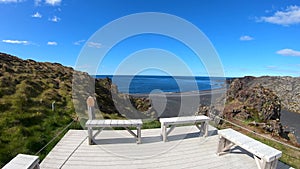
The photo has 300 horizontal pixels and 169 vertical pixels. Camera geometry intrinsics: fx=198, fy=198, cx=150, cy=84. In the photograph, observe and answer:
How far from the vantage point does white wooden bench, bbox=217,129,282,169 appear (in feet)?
12.5

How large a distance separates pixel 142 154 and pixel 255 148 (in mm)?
2482

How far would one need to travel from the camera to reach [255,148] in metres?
4.06

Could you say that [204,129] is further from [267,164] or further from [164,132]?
[267,164]

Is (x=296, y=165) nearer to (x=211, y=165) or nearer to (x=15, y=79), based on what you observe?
(x=211, y=165)

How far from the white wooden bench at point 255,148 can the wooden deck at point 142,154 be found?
0.31 meters

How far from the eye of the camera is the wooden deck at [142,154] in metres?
4.29

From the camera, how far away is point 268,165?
3814mm

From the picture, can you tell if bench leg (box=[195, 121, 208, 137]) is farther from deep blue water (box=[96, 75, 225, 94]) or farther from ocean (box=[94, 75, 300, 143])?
deep blue water (box=[96, 75, 225, 94])

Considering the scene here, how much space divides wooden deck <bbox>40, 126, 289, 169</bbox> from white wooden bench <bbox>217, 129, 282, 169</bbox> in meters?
0.31

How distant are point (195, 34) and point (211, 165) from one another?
187 inches

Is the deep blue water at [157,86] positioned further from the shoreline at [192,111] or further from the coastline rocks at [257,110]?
the coastline rocks at [257,110]

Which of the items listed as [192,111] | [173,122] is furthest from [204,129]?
[192,111]

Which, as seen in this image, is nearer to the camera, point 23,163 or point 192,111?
point 23,163

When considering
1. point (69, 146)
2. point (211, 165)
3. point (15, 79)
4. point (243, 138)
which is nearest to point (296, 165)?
point (243, 138)
